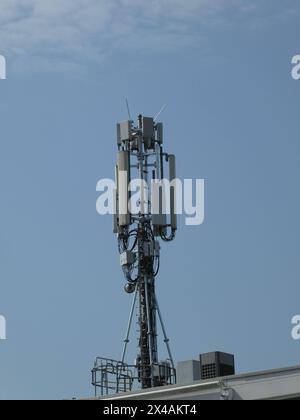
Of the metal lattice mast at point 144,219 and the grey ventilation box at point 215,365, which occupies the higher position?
the metal lattice mast at point 144,219

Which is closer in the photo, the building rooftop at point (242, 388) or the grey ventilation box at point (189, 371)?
the building rooftop at point (242, 388)

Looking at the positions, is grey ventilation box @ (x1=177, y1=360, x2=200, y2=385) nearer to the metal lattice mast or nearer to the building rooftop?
the building rooftop

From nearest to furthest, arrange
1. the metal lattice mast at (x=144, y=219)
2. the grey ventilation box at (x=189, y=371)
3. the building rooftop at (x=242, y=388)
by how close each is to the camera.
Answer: the building rooftop at (x=242, y=388) < the grey ventilation box at (x=189, y=371) < the metal lattice mast at (x=144, y=219)

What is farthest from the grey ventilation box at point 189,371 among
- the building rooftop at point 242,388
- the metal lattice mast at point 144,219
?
the metal lattice mast at point 144,219

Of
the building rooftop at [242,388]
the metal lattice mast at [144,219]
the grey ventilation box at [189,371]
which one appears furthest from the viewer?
the metal lattice mast at [144,219]

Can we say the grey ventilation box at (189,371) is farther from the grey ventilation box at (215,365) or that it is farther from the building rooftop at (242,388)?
the building rooftop at (242,388)

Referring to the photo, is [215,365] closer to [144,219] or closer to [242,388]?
[242,388]

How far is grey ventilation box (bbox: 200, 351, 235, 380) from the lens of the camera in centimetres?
5644

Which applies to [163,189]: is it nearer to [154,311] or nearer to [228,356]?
[154,311]

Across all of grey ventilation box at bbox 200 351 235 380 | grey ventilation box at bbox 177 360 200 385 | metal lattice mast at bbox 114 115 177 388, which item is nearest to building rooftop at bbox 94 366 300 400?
grey ventilation box at bbox 177 360 200 385

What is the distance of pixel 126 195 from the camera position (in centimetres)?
9344

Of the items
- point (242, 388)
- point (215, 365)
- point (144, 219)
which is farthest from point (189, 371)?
point (144, 219)

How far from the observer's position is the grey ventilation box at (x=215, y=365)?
56438 millimetres
